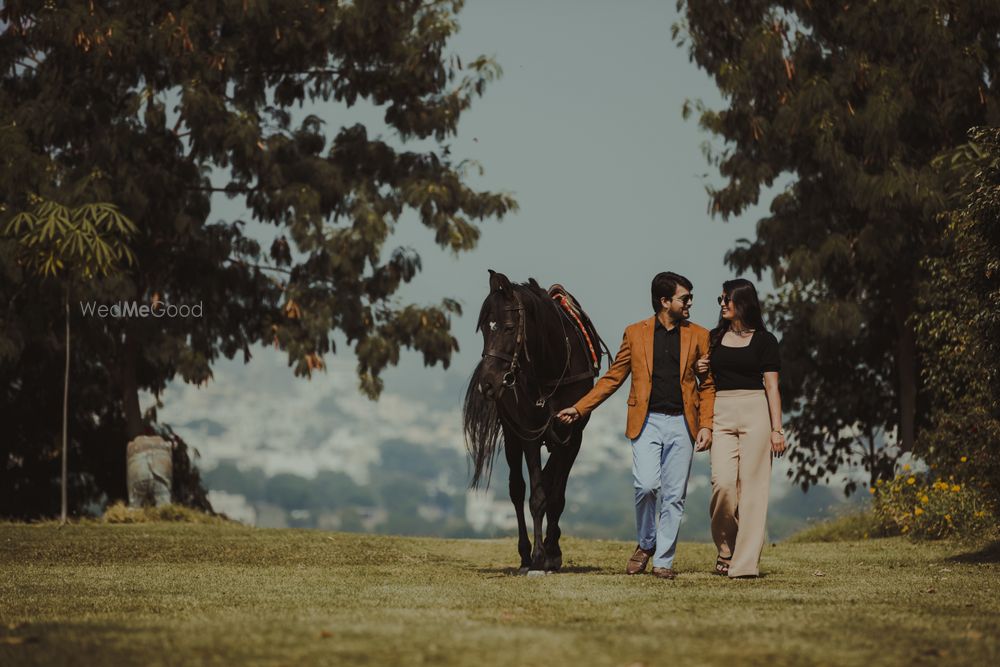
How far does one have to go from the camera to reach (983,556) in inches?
585

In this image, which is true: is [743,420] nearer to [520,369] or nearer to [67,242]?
[520,369]

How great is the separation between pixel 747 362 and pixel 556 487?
2.09 meters

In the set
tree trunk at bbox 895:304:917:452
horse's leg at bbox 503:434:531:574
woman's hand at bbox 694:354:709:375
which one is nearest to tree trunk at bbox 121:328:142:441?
tree trunk at bbox 895:304:917:452

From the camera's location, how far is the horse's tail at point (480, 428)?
12172 mm

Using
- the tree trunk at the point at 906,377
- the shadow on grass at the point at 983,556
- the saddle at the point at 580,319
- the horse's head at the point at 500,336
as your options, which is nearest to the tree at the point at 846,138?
the tree trunk at the point at 906,377

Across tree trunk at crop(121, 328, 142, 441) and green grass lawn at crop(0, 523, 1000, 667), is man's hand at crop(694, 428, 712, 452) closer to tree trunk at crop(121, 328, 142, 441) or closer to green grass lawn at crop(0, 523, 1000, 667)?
green grass lawn at crop(0, 523, 1000, 667)

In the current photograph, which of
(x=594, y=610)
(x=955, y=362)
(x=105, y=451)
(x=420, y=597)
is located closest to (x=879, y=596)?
(x=594, y=610)

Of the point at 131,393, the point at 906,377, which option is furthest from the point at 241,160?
the point at 906,377

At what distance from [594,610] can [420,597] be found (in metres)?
1.63

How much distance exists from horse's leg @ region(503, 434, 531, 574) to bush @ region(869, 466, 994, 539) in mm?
6497

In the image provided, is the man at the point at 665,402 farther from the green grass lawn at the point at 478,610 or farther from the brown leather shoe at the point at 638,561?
the green grass lawn at the point at 478,610

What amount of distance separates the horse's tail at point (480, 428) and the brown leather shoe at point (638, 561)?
153cm

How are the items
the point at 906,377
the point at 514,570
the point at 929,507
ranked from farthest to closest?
the point at 906,377 < the point at 929,507 < the point at 514,570

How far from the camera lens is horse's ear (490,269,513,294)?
11.0 metres
